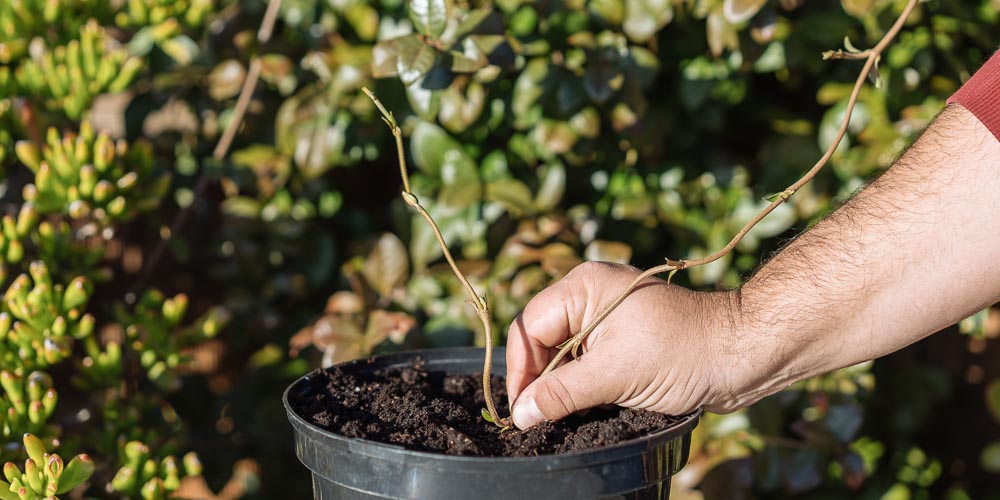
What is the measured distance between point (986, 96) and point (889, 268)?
23 centimetres

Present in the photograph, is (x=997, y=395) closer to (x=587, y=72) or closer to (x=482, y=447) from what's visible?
(x=587, y=72)

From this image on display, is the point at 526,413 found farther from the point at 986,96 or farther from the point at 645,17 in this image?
the point at 645,17

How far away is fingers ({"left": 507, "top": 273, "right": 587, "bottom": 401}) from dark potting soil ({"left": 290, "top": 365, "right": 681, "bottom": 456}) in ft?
0.25

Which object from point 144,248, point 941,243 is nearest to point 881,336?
point 941,243

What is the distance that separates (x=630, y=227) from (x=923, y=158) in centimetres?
69

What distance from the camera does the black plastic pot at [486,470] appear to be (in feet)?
3.03

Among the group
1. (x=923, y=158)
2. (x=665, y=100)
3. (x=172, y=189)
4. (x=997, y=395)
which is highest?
(x=923, y=158)

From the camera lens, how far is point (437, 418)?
111 cm

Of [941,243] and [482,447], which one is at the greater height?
[941,243]

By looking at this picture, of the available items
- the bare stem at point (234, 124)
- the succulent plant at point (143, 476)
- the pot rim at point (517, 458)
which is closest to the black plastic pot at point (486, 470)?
the pot rim at point (517, 458)

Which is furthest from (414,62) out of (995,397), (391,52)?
(995,397)

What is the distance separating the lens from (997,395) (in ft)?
6.36

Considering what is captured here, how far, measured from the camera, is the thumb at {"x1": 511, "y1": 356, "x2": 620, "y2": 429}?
42.0 inches

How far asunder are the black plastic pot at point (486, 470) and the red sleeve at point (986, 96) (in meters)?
0.49
